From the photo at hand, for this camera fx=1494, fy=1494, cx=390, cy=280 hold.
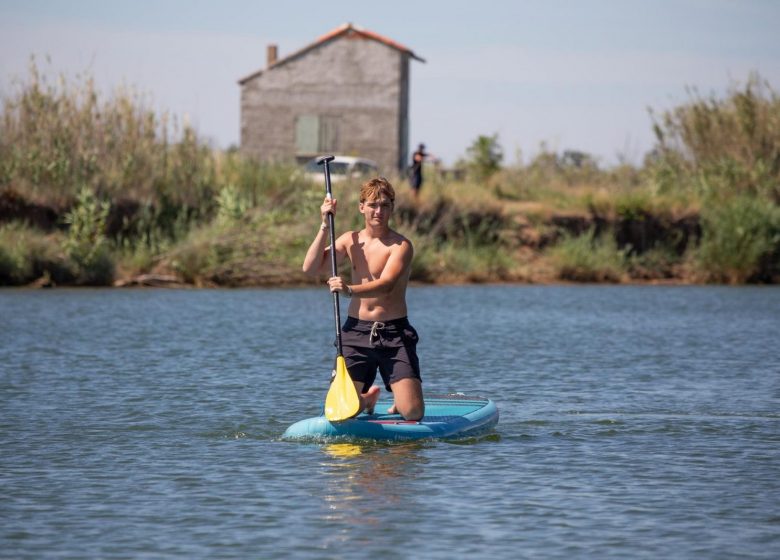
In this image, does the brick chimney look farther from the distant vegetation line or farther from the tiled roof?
the distant vegetation line

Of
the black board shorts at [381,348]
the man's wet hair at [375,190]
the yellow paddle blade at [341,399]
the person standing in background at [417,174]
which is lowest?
the yellow paddle blade at [341,399]

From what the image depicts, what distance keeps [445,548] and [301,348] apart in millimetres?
10018

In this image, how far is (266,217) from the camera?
89.5ft

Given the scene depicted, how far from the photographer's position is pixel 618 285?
30.4m

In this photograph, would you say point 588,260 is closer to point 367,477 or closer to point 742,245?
point 742,245

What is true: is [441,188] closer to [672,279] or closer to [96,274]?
[672,279]

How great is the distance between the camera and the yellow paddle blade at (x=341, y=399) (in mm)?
9648

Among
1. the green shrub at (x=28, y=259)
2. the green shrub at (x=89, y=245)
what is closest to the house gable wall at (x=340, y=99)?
the green shrub at (x=89, y=245)

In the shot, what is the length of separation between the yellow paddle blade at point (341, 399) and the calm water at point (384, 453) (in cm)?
27

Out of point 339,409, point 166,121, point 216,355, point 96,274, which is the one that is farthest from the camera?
point 166,121

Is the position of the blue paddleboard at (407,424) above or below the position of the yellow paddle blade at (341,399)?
below

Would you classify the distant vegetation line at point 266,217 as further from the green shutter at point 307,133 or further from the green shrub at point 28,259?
the green shutter at point 307,133

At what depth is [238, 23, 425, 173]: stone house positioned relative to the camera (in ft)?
160

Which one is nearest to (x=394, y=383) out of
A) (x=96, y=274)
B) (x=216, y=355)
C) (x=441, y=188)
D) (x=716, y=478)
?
(x=716, y=478)
